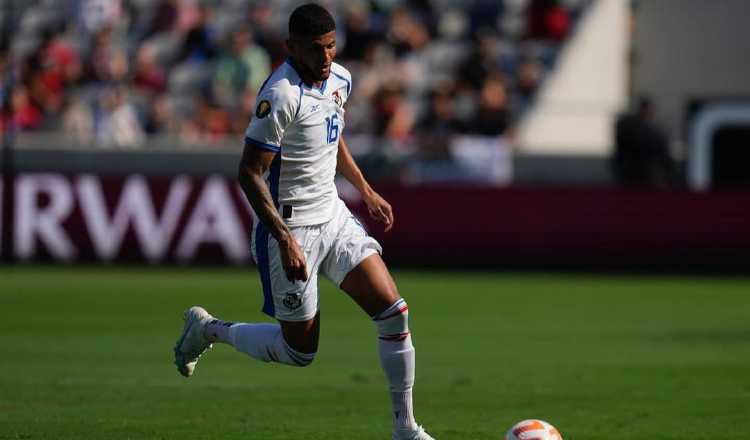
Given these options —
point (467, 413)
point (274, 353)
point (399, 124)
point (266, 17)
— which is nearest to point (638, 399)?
point (467, 413)

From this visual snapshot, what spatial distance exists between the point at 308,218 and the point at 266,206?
1.54 ft

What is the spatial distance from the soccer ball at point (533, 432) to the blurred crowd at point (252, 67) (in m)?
15.1

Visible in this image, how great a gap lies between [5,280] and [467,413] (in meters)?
11.8

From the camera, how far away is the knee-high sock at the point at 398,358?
864 cm

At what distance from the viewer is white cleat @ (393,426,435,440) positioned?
338 inches

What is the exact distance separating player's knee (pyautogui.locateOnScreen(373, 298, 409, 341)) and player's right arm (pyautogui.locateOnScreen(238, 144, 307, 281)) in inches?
23.6

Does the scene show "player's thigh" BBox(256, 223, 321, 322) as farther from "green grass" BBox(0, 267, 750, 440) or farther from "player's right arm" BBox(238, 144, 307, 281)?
"green grass" BBox(0, 267, 750, 440)

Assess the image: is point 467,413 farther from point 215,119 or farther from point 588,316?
point 215,119

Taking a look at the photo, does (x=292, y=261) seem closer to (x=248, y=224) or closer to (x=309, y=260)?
(x=309, y=260)

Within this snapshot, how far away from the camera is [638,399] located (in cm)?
1094

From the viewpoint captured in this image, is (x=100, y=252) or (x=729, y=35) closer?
(x=100, y=252)

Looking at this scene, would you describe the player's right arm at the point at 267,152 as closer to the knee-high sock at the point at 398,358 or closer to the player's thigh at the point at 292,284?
the player's thigh at the point at 292,284

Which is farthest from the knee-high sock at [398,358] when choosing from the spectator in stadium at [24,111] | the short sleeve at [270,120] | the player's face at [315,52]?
the spectator in stadium at [24,111]

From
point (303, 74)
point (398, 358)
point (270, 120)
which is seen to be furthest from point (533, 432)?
point (303, 74)
